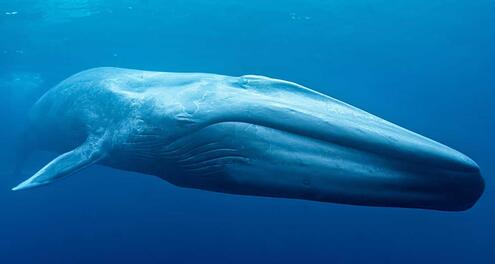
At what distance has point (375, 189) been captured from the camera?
159 inches

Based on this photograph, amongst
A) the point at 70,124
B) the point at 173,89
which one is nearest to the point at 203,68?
the point at 70,124

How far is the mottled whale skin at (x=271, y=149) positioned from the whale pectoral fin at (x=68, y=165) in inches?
0.7

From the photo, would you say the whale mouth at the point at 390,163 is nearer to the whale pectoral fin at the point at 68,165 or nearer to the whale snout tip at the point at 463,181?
the whale snout tip at the point at 463,181

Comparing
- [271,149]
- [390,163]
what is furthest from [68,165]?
[390,163]

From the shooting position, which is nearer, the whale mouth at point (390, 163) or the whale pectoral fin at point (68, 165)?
the whale mouth at point (390, 163)

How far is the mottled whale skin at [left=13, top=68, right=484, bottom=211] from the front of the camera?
4.00 meters

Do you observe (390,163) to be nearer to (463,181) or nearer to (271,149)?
(463,181)

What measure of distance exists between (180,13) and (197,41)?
12.8 feet

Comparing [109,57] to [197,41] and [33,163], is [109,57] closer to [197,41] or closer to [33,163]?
[197,41]

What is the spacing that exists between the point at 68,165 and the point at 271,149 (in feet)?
14.2

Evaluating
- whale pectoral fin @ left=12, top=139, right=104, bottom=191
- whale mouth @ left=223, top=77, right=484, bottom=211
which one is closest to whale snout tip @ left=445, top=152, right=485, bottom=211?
whale mouth @ left=223, top=77, right=484, bottom=211

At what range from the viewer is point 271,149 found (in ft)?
14.6

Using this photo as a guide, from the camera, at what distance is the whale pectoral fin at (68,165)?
275 inches

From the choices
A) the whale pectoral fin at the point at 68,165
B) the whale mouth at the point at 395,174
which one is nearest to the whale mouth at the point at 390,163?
the whale mouth at the point at 395,174
